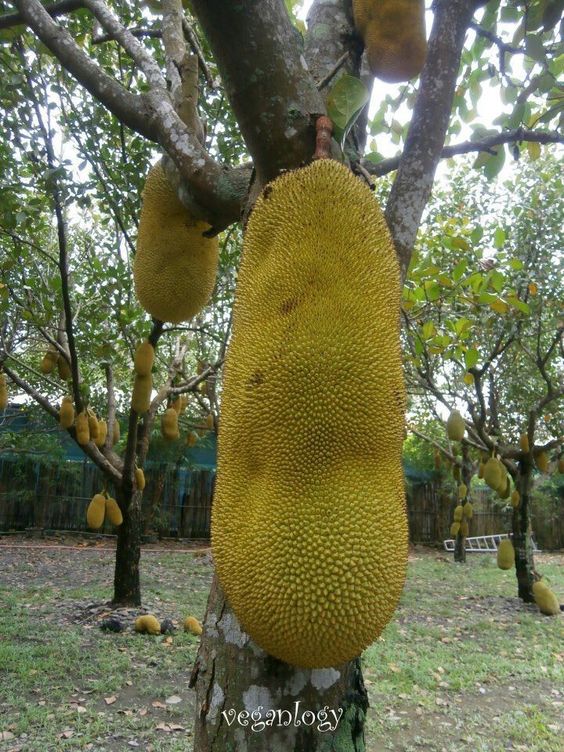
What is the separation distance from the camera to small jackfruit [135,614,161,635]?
4.11 metres

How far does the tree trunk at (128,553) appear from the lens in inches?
185

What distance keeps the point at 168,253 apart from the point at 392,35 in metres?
0.93

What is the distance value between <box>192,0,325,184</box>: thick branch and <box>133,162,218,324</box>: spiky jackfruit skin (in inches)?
32.8

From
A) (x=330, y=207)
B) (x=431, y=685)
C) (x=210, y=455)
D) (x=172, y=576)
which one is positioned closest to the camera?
(x=330, y=207)

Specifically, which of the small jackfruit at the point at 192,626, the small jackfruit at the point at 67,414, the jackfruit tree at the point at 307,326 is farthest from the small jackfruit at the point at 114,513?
the jackfruit tree at the point at 307,326

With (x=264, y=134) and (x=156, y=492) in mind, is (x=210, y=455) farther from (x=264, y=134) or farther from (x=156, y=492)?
(x=264, y=134)

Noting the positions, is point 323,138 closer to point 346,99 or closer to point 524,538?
point 346,99

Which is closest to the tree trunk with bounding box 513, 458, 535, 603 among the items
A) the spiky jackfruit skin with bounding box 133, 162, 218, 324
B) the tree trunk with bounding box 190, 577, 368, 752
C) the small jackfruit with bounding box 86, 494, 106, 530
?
the small jackfruit with bounding box 86, 494, 106, 530

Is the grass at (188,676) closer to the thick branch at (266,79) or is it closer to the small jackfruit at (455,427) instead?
the small jackfruit at (455,427)

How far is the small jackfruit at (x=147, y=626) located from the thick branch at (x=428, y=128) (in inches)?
141

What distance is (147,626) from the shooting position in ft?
13.5

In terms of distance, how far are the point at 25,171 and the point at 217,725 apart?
14.0 feet

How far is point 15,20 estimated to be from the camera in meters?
2.16

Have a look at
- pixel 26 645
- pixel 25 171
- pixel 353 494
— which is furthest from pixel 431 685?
pixel 25 171
